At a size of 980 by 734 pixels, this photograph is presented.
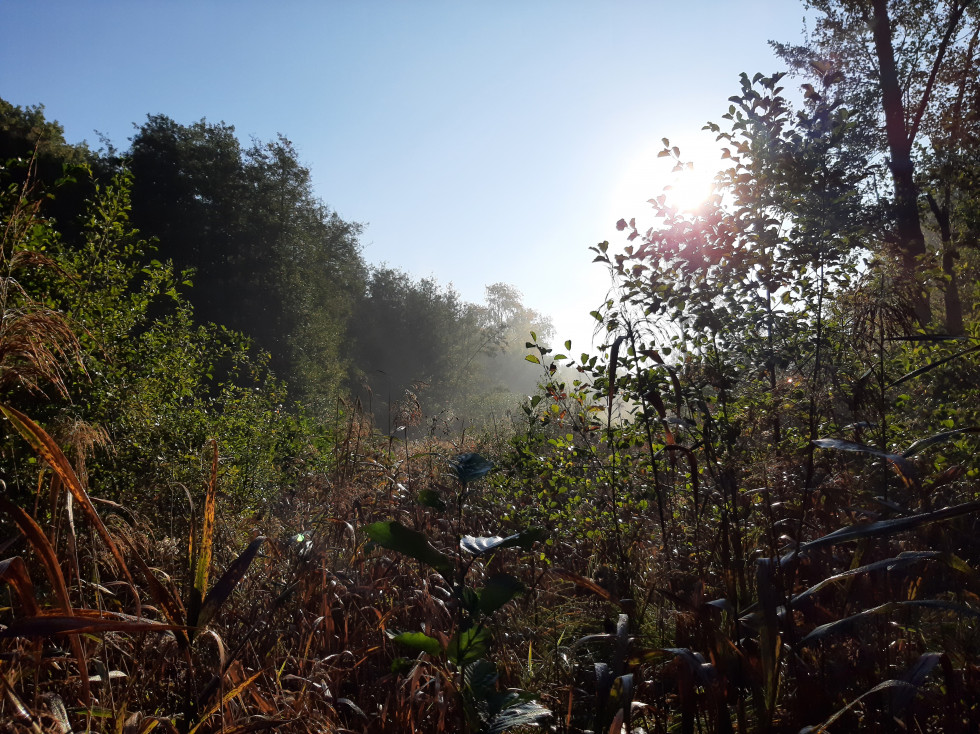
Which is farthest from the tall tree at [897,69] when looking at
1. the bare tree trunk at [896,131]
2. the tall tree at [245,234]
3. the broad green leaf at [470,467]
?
the tall tree at [245,234]

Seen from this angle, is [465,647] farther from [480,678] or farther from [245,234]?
[245,234]

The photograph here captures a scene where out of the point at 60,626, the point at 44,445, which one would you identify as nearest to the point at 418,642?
the point at 60,626

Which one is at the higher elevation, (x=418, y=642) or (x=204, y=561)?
(x=204, y=561)

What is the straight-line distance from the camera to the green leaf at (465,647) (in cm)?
→ 132

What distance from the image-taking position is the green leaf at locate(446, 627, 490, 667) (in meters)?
1.32

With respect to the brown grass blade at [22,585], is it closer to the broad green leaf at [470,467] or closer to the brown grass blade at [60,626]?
the brown grass blade at [60,626]

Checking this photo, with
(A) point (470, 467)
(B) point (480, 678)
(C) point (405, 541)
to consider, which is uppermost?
(A) point (470, 467)

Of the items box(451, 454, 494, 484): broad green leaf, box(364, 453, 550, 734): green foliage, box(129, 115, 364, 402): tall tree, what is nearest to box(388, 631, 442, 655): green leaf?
box(364, 453, 550, 734): green foliage

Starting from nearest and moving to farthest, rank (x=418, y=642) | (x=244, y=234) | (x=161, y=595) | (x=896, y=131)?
(x=161, y=595) < (x=418, y=642) < (x=896, y=131) < (x=244, y=234)

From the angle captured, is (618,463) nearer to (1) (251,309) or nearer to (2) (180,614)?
(2) (180,614)

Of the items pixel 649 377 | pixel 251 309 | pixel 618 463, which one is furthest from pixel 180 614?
pixel 251 309

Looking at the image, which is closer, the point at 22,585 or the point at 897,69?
the point at 22,585

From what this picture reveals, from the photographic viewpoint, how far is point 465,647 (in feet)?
4.38

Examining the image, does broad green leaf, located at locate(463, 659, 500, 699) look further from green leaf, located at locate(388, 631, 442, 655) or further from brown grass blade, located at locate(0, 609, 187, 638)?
brown grass blade, located at locate(0, 609, 187, 638)
